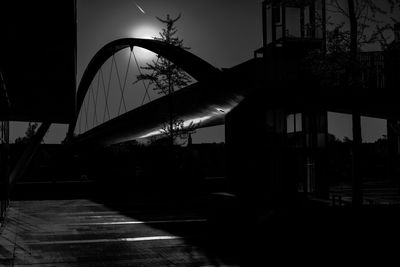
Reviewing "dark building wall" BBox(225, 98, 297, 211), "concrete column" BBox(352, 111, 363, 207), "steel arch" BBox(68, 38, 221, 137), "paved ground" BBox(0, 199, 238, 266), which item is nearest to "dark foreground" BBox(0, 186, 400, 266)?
"paved ground" BBox(0, 199, 238, 266)

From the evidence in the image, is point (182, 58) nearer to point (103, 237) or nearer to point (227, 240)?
point (103, 237)

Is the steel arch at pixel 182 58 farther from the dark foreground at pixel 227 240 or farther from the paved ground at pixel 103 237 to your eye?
the dark foreground at pixel 227 240

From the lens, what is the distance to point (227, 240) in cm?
1316

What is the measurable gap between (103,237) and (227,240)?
3.38 metres

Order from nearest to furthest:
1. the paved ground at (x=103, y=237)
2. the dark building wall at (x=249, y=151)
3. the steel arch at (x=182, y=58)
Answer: the paved ground at (x=103, y=237)
the dark building wall at (x=249, y=151)
the steel arch at (x=182, y=58)

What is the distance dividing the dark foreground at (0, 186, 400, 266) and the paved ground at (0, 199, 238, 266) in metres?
0.02

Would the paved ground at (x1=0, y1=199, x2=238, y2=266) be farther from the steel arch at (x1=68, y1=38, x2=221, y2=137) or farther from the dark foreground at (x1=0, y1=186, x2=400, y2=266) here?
the steel arch at (x1=68, y1=38, x2=221, y2=137)

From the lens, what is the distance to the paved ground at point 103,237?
10.8 metres

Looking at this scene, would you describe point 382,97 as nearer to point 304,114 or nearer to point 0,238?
point 304,114

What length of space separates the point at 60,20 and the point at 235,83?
1189 cm

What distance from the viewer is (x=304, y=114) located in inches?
949

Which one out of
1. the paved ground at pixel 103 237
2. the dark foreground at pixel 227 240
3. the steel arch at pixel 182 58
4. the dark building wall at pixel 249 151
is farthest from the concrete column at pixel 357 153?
the steel arch at pixel 182 58

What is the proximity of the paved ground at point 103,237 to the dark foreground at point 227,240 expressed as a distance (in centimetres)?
2

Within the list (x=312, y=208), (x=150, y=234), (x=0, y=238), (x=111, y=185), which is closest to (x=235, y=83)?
(x=150, y=234)
